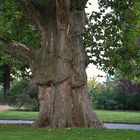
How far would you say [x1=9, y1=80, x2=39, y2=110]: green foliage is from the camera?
43.7m

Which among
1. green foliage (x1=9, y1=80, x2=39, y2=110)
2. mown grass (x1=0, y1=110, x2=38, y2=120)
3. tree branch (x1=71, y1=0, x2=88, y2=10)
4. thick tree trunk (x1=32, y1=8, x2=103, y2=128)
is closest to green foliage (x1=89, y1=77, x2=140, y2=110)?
green foliage (x1=9, y1=80, x2=39, y2=110)

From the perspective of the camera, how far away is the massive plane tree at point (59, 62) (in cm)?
1916

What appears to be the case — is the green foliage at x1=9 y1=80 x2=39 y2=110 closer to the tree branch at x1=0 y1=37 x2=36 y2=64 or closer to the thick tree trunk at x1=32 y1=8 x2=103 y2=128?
the tree branch at x1=0 y1=37 x2=36 y2=64

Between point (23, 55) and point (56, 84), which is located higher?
point (23, 55)

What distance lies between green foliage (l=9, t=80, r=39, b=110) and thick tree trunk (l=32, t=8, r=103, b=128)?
23.0 m

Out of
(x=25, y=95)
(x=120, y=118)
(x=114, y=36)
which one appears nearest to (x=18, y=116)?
(x=120, y=118)

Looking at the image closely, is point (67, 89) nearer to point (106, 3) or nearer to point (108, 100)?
point (106, 3)

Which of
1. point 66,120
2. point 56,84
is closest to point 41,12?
point 56,84

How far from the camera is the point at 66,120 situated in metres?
18.9

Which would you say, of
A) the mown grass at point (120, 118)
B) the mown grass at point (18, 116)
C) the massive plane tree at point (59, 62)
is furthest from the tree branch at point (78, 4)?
the mown grass at point (18, 116)

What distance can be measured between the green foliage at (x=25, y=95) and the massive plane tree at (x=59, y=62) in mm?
22758

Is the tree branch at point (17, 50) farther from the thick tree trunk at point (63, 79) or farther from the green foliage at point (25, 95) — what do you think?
the green foliage at point (25, 95)

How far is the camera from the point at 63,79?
63.5 feet

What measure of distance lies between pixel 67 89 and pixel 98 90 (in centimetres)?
3277
